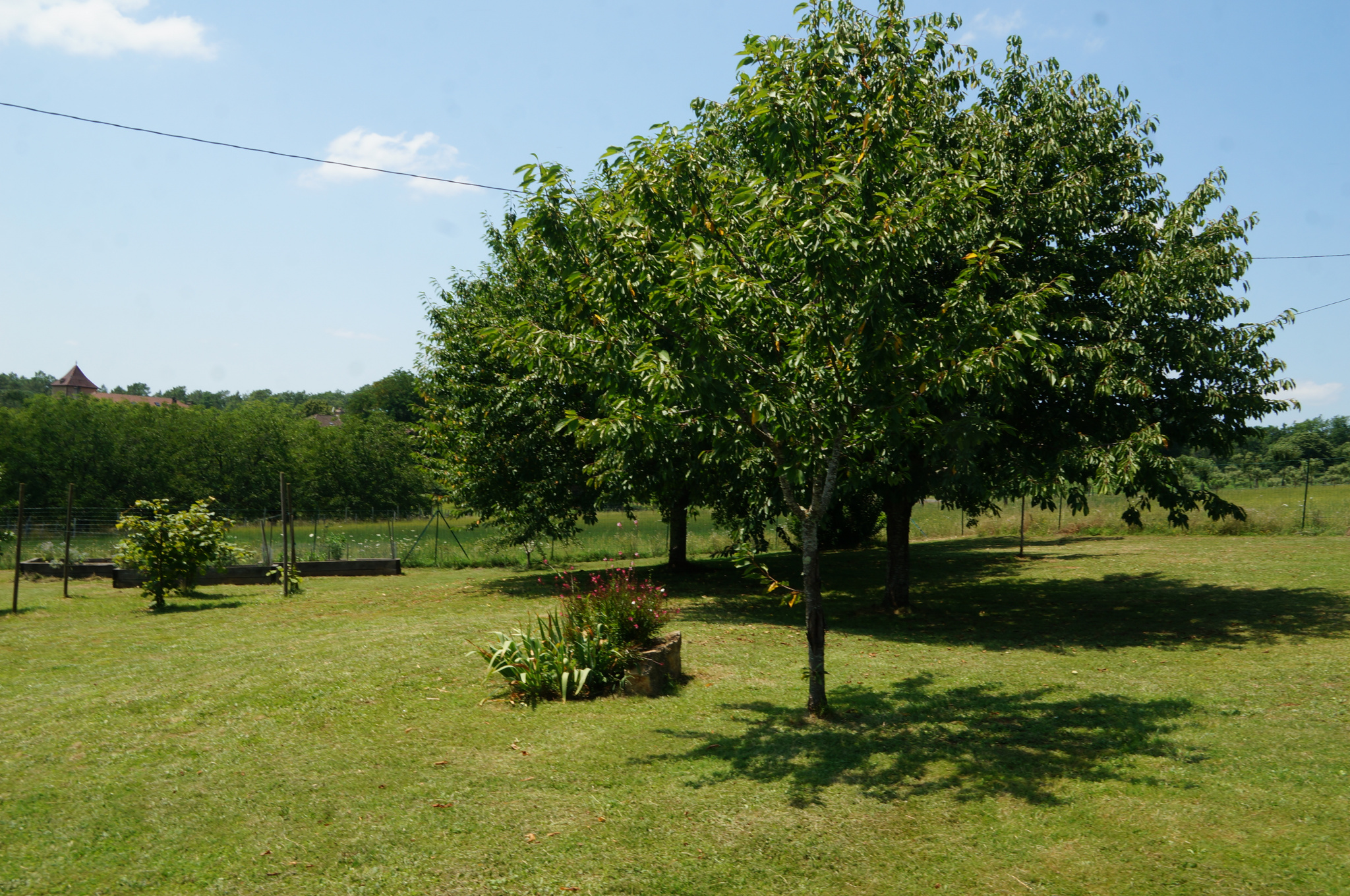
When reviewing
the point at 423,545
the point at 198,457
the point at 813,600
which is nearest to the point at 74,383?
the point at 198,457

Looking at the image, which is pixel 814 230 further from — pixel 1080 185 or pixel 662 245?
pixel 1080 185

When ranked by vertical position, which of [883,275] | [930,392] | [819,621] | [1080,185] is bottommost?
[819,621]

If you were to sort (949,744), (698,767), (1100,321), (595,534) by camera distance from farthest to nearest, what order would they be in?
(595,534) < (1100,321) < (949,744) < (698,767)

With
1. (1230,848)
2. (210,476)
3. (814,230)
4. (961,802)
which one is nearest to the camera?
(1230,848)

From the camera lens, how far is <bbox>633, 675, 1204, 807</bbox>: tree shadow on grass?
20.4 ft

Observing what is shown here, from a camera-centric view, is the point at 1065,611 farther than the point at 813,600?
Yes

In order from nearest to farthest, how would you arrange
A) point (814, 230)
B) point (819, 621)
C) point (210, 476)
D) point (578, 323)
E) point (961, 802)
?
point (961, 802) < point (814, 230) < point (819, 621) < point (578, 323) < point (210, 476)

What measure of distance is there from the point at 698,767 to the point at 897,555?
9453mm

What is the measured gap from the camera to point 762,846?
5.16 m

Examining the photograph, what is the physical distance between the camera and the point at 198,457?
189 ft

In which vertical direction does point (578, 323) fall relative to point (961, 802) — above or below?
above

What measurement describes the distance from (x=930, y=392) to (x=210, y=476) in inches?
2384

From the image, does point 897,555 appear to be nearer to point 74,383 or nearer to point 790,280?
point 790,280

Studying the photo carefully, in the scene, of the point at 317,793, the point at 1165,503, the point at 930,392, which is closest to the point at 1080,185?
the point at 1165,503
